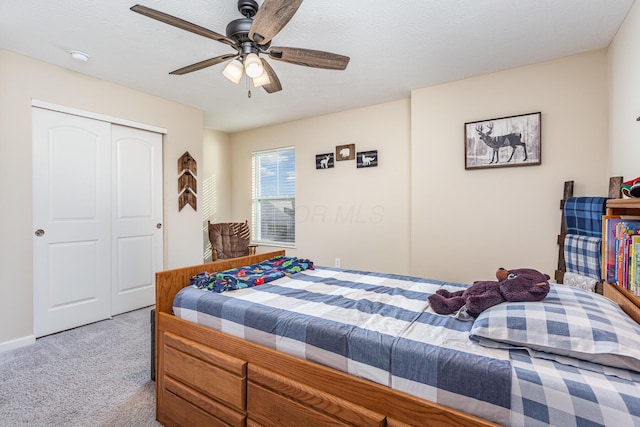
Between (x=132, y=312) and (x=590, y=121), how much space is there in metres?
4.92

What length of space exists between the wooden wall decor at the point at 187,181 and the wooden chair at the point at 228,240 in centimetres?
51

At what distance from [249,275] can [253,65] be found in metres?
1.34

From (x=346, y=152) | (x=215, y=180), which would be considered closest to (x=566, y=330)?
(x=346, y=152)

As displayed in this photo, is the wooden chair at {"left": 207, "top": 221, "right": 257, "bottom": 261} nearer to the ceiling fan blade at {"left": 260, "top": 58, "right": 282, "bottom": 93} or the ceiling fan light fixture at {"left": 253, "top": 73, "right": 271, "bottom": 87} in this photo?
the ceiling fan blade at {"left": 260, "top": 58, "right": 282, "bottom": 93}

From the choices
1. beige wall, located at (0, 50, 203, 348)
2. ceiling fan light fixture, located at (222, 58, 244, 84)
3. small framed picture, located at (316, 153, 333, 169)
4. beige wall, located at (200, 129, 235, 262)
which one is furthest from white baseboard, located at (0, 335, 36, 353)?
small framed picture, located at (316, 153, 333, 169)

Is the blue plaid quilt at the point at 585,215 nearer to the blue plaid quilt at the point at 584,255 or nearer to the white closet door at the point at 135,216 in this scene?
the blue plaid quilt at the point at 584,255

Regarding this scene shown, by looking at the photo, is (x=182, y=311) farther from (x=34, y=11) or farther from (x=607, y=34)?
(x=607, y=34)

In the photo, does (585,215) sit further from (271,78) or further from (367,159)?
(271,78)

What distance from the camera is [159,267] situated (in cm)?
371

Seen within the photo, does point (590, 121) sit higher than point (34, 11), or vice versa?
point (34, 11)

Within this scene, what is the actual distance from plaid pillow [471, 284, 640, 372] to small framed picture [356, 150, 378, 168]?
2.83m

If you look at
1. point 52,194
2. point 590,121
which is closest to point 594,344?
point 590,121

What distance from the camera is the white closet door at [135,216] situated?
3314mm

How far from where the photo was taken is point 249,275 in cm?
206
